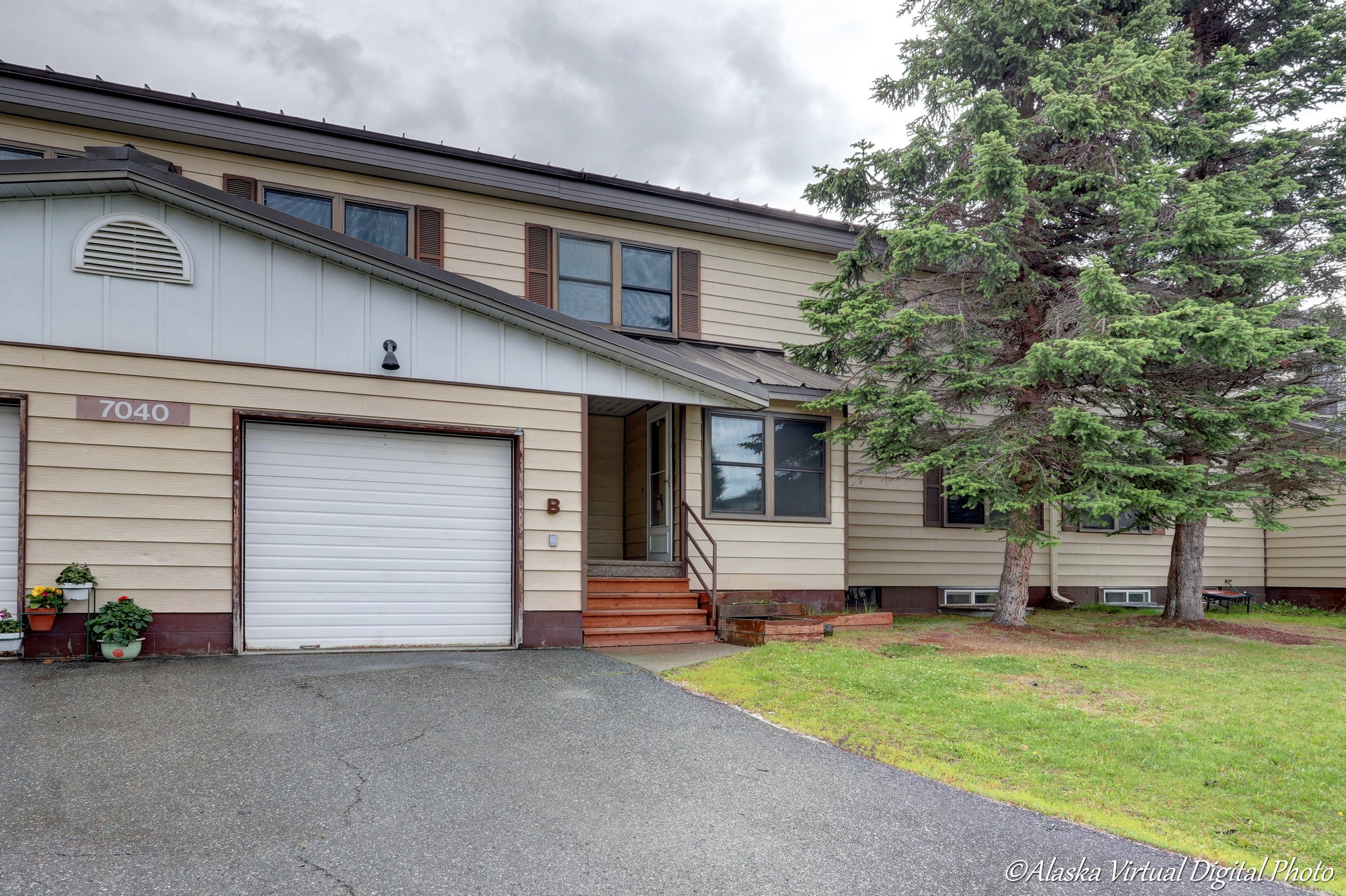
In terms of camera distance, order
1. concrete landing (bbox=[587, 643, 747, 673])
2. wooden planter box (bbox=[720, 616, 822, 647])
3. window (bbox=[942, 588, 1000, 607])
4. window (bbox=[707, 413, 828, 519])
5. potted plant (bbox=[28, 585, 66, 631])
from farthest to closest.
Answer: window (bbox=[942, 588, 1000, 607]) → window (bbox=[707, 413, 828, 519]) → wooden planter box (bbox=[720, 616, 822, 647]) → concrete landing (bbox=[587, 643, 747, 673]) → potted plant (bbox=[28, 585, 66, 631])

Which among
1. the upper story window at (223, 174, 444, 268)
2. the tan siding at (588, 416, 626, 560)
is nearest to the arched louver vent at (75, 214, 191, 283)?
the upper story window at (223, 174, 444, 268)

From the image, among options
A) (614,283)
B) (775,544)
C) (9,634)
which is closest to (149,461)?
(9,634)

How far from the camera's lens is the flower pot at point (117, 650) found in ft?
23.9

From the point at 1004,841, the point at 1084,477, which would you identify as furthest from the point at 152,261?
the point at 1084,477

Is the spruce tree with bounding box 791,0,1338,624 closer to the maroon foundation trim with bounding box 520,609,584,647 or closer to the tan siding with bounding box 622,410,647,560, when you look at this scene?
the tan siding with bounding box 622,410,647,560

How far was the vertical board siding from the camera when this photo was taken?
736cm

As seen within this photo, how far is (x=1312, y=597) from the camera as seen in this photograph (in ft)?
52.6

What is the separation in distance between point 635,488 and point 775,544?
258 centimetres

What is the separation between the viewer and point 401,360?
860cm

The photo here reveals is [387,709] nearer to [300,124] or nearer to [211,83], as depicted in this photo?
[300,124]

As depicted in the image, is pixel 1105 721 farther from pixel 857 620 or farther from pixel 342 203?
pixel 342 203

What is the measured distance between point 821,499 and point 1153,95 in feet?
19.8

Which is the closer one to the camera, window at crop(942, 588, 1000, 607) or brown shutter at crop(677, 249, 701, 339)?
brown shutter at crop(677, 249, 701, 339)

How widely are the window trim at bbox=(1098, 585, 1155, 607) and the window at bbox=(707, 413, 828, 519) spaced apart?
6666mm
